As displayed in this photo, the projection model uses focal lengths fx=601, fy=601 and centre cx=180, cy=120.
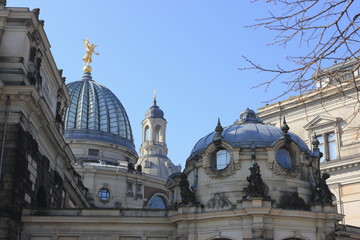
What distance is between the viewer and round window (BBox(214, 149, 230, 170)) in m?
32.7

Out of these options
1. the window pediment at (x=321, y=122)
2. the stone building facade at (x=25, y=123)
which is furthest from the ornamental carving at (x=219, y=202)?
the window pediment at (x=321, y=122)

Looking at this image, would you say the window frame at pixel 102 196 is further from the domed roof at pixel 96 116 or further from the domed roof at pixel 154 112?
the domed roof at pixel 154 112

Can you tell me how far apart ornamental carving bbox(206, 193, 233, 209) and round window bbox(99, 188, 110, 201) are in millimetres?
33050

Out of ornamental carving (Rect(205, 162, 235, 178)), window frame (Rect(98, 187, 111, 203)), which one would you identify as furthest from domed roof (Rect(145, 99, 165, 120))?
ornamental carving (Rect(205, 162, 235, 178))

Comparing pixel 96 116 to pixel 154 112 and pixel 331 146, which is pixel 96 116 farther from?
pixel 331 146

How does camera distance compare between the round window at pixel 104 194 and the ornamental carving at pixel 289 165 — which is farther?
the round window at pixel 104 194

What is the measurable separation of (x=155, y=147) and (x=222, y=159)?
165 ft

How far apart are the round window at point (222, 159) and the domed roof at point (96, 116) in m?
36.3

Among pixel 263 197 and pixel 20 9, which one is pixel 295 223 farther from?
pixel 20 9

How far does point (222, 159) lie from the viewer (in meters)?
32.9

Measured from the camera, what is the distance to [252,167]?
1240 inches

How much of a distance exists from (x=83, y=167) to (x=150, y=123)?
24342 mm

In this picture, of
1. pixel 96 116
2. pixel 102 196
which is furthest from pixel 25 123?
pixel 96 116

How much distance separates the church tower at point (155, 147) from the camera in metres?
75.4
